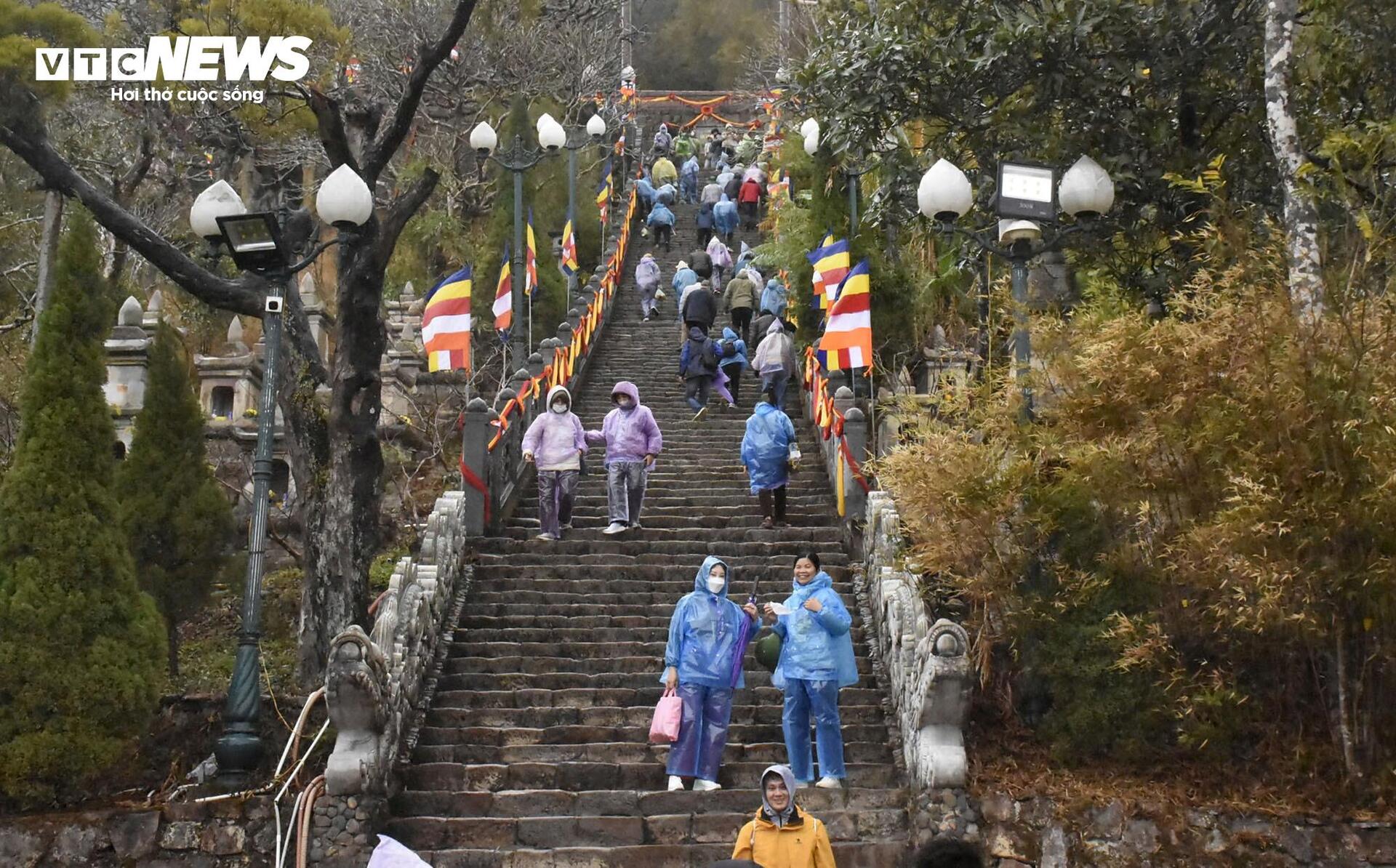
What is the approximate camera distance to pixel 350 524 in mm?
12781

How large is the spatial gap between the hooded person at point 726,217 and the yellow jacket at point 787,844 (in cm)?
2446

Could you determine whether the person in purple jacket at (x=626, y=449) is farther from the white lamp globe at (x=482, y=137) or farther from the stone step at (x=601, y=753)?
the white lamp globe at (x=482, y=137)

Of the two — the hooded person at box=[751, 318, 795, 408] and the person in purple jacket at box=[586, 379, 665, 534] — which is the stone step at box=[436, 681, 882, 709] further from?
the hooded person at box=[751, 318, 795, 408]

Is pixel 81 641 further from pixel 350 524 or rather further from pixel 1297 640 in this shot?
pixel 1297 640

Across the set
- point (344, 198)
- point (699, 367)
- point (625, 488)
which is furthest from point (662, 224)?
point (344, 198)

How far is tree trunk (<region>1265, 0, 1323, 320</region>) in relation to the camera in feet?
35.6

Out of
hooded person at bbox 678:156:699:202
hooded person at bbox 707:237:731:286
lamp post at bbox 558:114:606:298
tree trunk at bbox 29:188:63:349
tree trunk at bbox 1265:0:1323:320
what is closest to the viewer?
tree trunk at bbox 1265:0:1323:320

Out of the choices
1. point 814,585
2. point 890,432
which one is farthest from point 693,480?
point 814,585

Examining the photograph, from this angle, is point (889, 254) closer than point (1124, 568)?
No

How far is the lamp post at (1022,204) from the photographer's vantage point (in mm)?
11180

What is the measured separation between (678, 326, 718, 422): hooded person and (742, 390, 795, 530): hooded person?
4684 millimetres

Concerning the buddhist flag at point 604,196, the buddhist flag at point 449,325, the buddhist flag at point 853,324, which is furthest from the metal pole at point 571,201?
the buddhist flag at point 853,324

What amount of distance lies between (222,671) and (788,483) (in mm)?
5857

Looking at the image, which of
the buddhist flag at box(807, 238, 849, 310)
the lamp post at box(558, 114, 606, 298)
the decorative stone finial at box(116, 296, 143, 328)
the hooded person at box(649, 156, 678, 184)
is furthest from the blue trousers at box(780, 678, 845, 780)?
the hooded person at box(649, 156, 678, 184)
